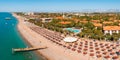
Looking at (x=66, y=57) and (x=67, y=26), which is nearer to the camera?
(x=66, y=57)

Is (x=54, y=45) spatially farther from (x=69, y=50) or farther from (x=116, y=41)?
(x=116, y=41)

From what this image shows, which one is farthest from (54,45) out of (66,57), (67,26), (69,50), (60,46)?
(67,26)

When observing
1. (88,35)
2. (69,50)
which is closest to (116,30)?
(88,35)

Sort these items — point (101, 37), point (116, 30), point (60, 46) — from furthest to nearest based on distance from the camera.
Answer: point (116, 30) → point (101, 37) → point (60, 46)

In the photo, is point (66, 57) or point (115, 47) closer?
point (66, 57)

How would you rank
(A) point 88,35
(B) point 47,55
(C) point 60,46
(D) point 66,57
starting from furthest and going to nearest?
(A) point 88,35 < (C) point 60,46 < (B) point 47,55 < (D) point 66,57

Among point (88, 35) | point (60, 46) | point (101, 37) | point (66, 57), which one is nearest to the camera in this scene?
point (66, 57)

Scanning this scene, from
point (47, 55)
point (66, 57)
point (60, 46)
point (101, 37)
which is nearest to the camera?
point (66, 57)

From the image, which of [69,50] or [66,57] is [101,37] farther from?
[66,57]
